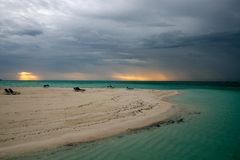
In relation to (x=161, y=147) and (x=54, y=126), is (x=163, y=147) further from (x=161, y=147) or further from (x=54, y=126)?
(x=54, y=126)

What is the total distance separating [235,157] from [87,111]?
11521 mm

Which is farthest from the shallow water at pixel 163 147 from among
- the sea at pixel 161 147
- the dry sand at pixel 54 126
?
the dry sand at pixel 54 126

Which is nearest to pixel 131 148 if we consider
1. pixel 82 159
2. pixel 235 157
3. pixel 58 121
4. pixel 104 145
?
pixel 104 145

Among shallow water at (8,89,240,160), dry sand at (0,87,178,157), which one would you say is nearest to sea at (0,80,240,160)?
shallow water at (8,89,240,160)

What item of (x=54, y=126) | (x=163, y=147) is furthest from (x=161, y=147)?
(x=54, y=126)

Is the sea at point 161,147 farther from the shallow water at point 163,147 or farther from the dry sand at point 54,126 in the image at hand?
the dry sand at point 54,126

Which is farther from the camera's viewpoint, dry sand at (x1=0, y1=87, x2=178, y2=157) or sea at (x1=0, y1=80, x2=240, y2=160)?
dry sand at (x1=0, y1=87, x2=178, y2=157)

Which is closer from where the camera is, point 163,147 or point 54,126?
point 163,147

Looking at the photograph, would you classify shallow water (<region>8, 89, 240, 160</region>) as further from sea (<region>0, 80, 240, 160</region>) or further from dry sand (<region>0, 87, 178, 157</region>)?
dry sand (<region>0, 87, 178, 157</region>)

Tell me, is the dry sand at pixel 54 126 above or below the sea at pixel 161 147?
above

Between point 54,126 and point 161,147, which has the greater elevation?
point 54,126

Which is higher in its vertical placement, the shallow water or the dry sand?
the dry sand

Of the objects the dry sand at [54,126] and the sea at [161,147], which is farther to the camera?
the dry sand at [54,126]

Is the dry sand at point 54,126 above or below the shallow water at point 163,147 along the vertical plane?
above
